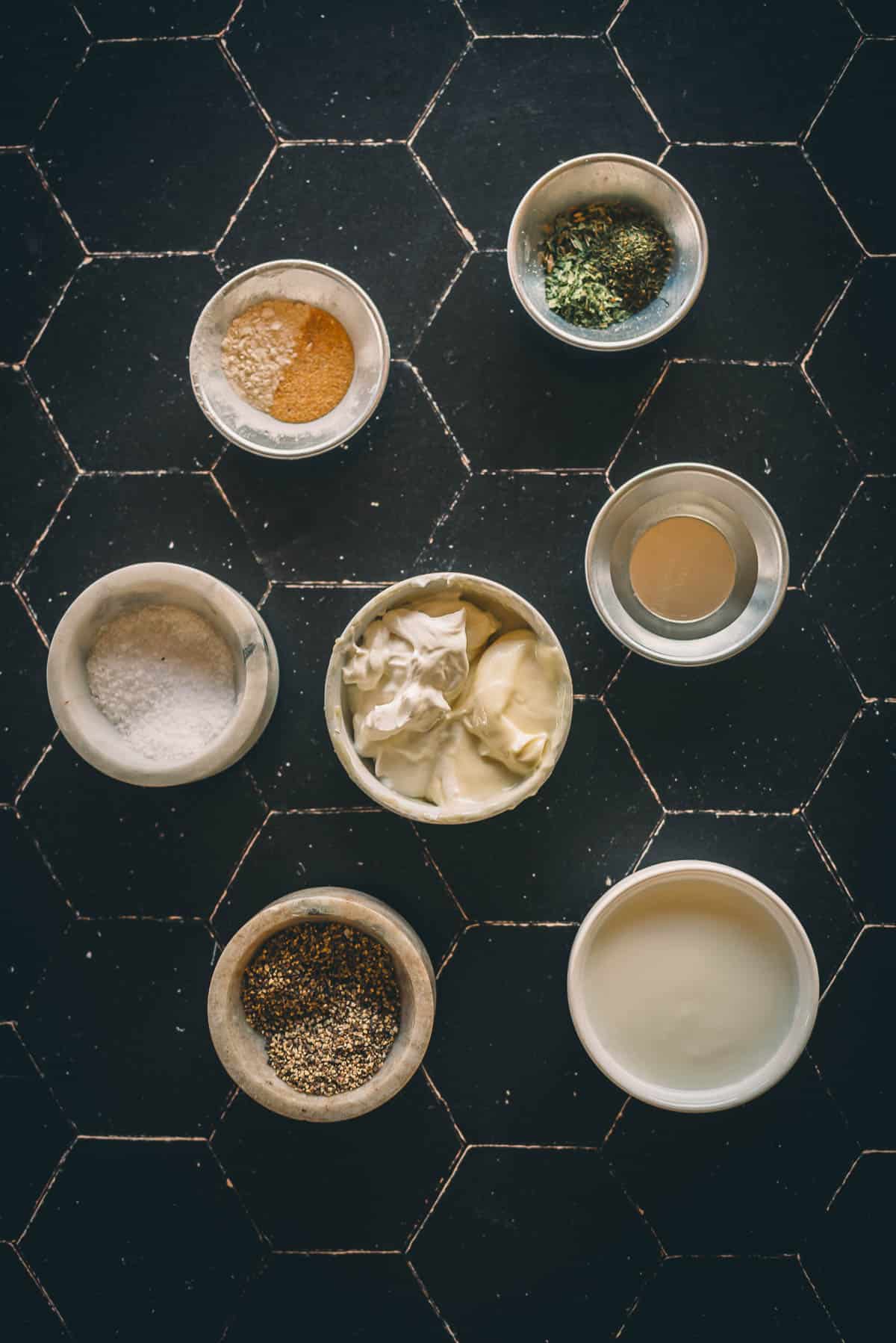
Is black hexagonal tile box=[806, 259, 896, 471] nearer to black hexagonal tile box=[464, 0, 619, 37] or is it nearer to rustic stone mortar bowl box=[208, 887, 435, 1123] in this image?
black hexagonal tile box=[464, 0, 619, 37]

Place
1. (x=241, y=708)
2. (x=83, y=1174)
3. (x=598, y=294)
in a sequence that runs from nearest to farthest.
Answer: (x=241, y=708) → (x=598, y=294) → (x=83, y=1174)

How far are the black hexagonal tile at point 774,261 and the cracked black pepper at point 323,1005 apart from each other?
1.43m

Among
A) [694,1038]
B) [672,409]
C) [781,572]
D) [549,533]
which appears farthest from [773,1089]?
[672,409]

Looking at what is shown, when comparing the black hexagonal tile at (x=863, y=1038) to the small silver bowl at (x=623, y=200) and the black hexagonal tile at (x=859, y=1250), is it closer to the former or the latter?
the black hexagonal tile at (x=859, y=1250)

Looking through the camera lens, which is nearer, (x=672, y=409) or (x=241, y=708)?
(x=241, y=708)

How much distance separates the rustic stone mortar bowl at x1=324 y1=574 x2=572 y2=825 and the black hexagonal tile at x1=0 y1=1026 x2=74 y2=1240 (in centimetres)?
99

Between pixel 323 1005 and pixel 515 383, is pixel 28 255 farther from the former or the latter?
pixel 323 1005

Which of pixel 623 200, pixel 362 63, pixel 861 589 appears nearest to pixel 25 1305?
pixel 861 589

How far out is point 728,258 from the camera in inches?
77.4

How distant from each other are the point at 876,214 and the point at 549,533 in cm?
95

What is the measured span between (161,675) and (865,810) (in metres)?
1.44

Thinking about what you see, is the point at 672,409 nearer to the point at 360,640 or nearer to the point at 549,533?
the point at 549,533

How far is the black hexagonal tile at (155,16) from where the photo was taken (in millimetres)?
1970

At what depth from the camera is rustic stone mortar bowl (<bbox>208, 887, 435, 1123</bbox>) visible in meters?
1.69
